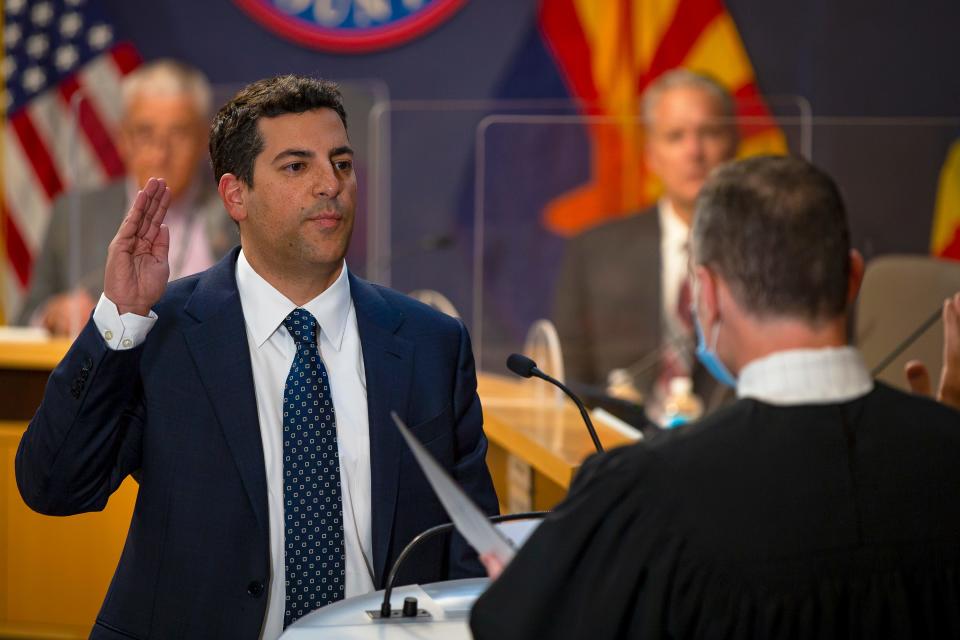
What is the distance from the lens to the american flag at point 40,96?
23.0 feet

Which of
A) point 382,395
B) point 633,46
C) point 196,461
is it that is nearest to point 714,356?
point 382,395

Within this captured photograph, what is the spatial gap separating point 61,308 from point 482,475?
3.51 m

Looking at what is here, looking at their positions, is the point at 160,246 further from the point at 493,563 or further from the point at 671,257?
the point at 671,257

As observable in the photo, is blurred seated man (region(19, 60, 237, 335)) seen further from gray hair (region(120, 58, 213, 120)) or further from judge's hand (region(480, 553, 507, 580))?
judge's hand (region(480, 553, 507, 580))

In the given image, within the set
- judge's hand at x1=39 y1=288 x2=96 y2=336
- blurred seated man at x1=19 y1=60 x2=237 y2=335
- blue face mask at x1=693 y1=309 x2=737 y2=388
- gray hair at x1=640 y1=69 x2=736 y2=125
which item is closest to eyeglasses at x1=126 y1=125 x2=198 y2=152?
blurred seated man at x1=19 y1=60 x2=237 y2=335

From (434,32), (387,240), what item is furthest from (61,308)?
(434,32)

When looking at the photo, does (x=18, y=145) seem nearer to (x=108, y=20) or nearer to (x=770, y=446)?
(x=108, y=20)

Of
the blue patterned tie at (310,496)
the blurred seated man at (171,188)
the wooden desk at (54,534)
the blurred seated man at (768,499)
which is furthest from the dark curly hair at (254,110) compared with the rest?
the blurred seated man at (171,188)

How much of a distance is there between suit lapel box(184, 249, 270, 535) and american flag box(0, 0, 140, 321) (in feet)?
16.9

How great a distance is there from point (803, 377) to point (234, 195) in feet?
3.78

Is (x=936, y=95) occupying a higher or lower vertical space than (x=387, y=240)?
higher

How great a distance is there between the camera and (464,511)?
1.46m

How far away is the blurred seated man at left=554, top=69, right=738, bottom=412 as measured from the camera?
4973 millimetres

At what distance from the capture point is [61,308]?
5312 mm
